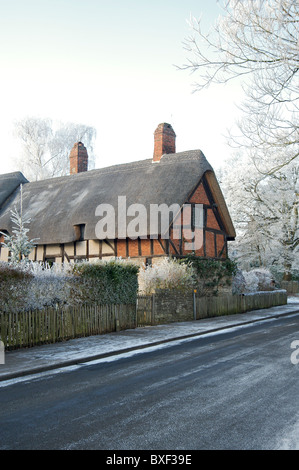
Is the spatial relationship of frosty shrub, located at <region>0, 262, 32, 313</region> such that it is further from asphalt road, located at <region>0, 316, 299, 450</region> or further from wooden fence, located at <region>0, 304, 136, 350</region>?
asphalt road, located at <region>0, 316, 299, 450</region>

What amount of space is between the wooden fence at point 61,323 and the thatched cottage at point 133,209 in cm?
752

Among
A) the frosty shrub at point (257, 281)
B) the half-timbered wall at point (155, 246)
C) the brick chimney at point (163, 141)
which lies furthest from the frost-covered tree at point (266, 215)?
the half-timbered wall at point (155, 246)

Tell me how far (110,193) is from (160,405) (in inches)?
780

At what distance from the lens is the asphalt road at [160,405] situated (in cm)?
439

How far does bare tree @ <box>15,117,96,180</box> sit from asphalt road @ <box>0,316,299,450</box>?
39712 mm

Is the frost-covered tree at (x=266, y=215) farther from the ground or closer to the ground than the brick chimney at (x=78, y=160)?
closer to the ground

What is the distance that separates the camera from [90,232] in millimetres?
22859

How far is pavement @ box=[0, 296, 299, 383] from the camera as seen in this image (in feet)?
26.9

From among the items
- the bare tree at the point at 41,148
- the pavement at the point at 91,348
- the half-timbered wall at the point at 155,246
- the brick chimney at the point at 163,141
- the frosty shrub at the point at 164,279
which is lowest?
the pavement at the point at 91,348

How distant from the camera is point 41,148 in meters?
46.5

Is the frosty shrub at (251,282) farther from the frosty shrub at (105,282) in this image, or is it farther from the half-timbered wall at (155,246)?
the frosty shrub at (105,282)

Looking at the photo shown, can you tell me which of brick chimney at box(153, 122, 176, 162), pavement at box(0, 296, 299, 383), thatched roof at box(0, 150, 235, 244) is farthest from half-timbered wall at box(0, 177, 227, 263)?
pavement at box(0, 296, 299, 383)
